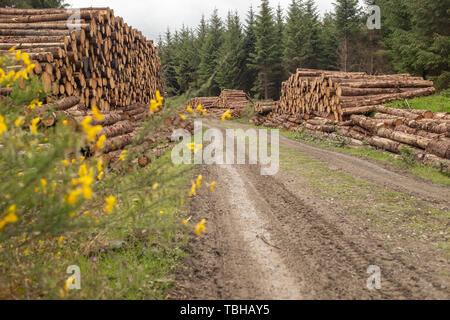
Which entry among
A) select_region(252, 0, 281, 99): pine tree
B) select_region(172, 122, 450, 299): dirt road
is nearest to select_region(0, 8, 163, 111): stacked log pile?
select_region(172, 122, 450, 299): dirt road

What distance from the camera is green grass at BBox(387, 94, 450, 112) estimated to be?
1319cm

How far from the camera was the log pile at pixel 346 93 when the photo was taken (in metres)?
14.0

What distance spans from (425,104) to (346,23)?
26.3m

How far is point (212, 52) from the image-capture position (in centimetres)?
4297

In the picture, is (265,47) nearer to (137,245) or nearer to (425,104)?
(425,104)

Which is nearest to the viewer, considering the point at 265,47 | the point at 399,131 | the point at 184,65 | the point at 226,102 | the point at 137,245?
the point at 137,245

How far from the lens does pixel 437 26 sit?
22656 millimetres

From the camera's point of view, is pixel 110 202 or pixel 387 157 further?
pixel 387 157

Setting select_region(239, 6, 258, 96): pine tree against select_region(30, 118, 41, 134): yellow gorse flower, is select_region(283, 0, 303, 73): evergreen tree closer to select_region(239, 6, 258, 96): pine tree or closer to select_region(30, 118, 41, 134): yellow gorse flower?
select_region(239, 6, 258, 96): pine tree

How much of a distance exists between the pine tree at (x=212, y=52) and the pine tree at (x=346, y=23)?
52.7 feet

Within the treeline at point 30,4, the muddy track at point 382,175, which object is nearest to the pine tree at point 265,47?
the treeline at point 30,4

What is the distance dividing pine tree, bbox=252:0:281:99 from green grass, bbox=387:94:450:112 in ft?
81.5

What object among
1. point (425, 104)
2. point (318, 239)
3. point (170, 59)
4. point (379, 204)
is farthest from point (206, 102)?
point (318, 239)
